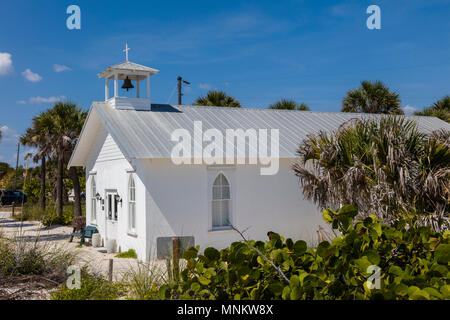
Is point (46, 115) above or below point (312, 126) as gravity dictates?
above

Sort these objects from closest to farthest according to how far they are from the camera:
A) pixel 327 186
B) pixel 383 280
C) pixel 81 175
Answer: pixel 383 280
pixel 327 186
pixel 81 175

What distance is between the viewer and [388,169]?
995 centimetres

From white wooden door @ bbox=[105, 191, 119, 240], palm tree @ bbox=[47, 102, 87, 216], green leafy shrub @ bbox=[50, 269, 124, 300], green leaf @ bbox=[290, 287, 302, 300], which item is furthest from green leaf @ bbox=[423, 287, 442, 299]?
palm tree @ bbox=[47, 102, 87, 216]

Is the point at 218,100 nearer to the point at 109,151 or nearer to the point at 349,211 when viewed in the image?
the point at 109,151

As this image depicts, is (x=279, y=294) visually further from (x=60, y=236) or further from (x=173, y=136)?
(x=60, y=236)

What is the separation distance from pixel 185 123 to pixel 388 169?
875 centimetres

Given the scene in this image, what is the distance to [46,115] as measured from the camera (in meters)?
25.3

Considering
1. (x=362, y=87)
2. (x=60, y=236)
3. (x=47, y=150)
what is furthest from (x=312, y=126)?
(x=47, y=150)

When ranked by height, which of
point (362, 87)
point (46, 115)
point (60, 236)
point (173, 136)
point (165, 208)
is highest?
point (362, 87)

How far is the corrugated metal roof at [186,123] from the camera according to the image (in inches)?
565

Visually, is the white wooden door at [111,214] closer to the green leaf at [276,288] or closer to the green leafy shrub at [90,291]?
the green leafy shrub at [90,291]

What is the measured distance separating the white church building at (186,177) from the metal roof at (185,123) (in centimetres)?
4

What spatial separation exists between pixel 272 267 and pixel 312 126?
16385 millimetres
